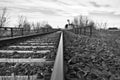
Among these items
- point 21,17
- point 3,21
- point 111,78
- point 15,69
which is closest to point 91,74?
point 111,78

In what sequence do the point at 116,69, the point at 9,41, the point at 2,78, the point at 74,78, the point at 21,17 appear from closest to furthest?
the point at 2,78, the point at 74,78, the point at 116,69, the point at 9,41, the point at 21,17

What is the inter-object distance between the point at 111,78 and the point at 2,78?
5.47 ft

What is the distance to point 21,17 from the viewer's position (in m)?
38.5

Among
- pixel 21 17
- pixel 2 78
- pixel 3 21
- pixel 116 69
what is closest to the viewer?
pixel 2 78

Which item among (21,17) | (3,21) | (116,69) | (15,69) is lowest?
(116,69)

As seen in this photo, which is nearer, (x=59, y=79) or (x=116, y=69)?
(x=59, y=79)

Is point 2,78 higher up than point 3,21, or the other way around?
point 3,21

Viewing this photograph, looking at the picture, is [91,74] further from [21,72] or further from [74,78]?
[21,72]

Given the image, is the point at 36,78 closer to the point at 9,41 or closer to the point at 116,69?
the point at 116,69

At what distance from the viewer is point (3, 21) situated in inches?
754

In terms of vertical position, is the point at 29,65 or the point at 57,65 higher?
the point at 57,65

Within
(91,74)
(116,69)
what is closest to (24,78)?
(91,74)

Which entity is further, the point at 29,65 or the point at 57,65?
the point at 29,65

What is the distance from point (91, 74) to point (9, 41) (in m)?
4.48
